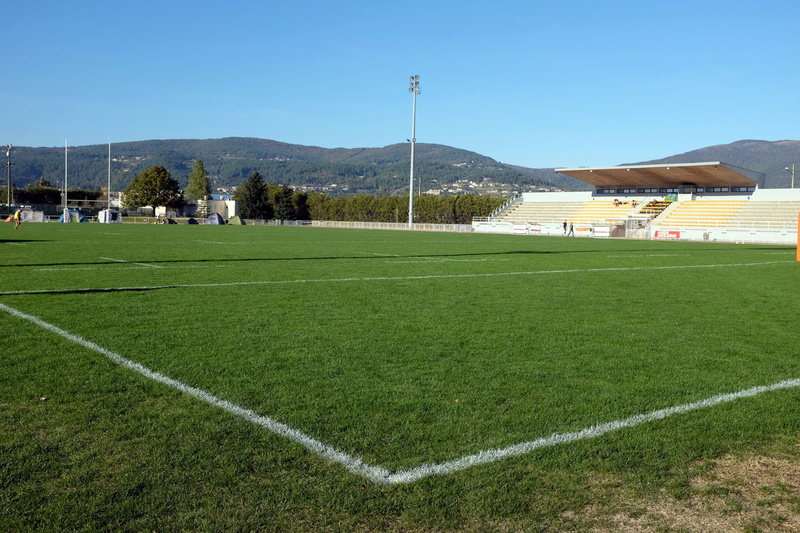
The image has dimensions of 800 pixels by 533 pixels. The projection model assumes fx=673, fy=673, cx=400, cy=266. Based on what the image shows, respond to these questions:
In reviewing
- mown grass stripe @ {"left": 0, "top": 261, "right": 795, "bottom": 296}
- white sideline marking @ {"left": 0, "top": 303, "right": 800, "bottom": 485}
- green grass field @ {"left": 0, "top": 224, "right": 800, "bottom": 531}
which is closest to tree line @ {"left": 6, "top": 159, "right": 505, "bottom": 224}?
mown grass stripe @ {"left": 0, "top": 261, "right": 795, "bottom": 296}

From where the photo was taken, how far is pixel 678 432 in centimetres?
399

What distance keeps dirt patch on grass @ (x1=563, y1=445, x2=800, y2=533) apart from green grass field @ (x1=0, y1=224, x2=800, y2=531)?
0.09m

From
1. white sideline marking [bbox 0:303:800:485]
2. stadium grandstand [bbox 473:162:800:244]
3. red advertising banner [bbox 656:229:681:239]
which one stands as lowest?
white sideline marking [bbox 0:303:800:485]

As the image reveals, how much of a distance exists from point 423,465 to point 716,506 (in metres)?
1.38

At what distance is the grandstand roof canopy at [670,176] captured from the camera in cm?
5259

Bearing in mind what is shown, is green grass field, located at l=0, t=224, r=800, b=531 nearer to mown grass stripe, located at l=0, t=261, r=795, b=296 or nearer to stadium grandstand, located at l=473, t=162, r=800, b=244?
mown grass stripe, located at l=0, t=261, r=795, b=296

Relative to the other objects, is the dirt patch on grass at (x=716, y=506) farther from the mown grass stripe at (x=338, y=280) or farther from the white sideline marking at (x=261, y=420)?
the mown grass stripe at (x=338, y=280)

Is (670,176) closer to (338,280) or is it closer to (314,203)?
(338,280)

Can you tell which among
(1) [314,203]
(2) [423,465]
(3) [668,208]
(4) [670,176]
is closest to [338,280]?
(2) [423,465]

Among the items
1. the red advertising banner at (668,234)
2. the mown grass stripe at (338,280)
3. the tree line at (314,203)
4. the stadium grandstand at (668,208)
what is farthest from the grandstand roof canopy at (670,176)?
Result: the mown grass stripe at (338,280)

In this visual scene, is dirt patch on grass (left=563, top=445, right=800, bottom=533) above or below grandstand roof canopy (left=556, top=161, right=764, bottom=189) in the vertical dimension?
below

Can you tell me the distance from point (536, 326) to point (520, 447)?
13.2 ft

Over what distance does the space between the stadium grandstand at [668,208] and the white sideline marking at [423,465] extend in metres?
41.6

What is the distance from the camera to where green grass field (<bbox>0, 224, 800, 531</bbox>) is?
303cm
